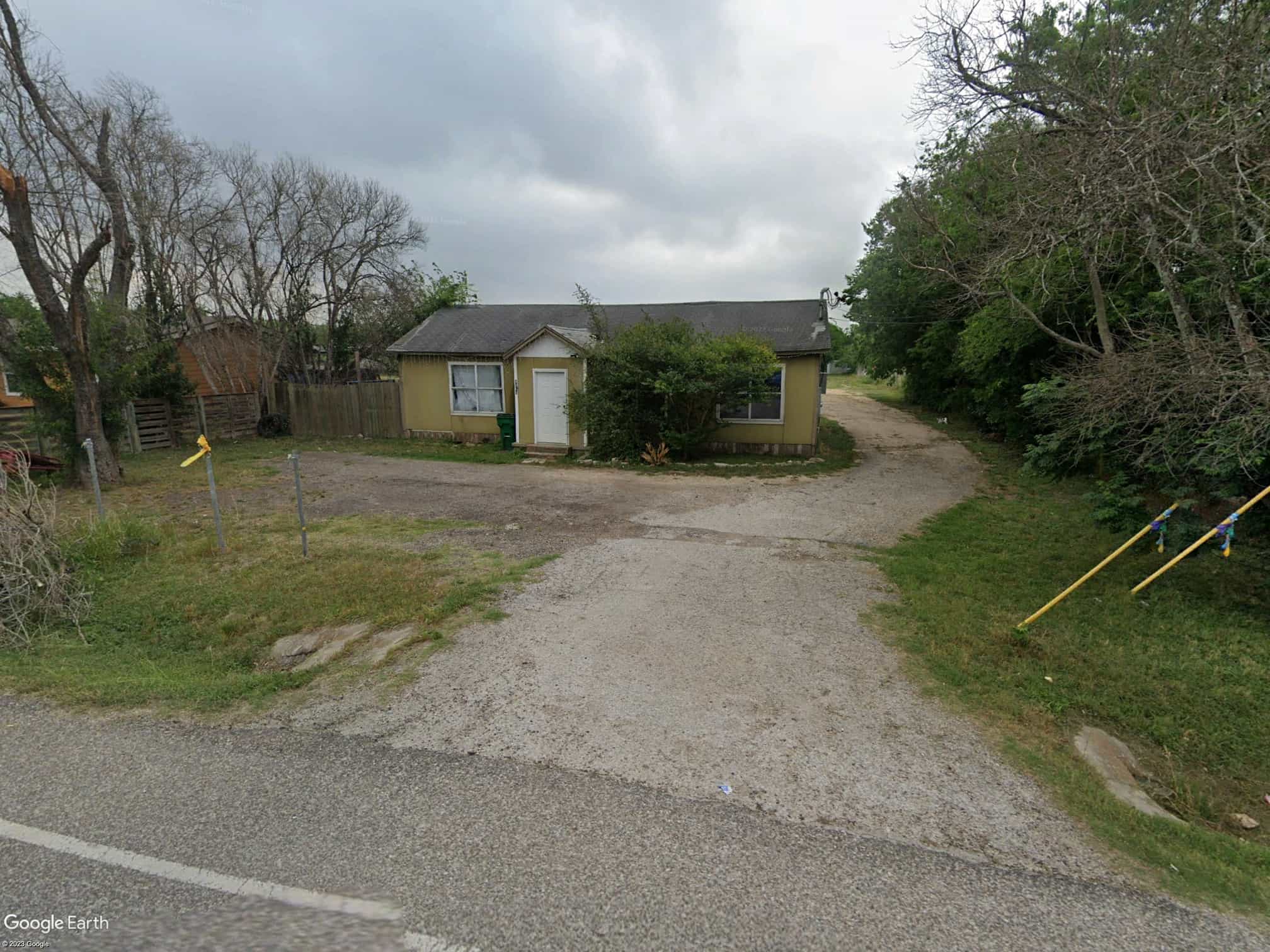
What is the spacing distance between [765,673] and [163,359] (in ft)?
57.9

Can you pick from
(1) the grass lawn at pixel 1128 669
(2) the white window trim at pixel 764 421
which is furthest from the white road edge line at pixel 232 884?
(2) the white window trim at pixel 764 421

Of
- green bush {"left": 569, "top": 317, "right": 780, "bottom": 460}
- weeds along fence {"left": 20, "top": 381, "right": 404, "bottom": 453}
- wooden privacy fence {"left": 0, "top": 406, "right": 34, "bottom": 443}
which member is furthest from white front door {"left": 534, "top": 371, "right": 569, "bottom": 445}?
wooden privacy fence {"left": 0, "top": 406, "right": 34, "bottom": 443}

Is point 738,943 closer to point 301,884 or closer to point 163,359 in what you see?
point 301,884

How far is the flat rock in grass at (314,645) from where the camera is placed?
453cm

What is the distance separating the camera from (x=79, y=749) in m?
3.27

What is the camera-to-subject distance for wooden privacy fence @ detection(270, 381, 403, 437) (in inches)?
679

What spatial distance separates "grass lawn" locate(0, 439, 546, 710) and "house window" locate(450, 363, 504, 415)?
7687 millimetres

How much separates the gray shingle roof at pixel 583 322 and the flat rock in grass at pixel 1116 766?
428 inches

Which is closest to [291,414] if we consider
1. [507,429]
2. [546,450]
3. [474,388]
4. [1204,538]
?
[474,388]

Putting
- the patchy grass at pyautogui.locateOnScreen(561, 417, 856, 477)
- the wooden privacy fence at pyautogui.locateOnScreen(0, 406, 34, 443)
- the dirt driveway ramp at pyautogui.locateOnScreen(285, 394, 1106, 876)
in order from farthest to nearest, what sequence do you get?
the wooden privacy fence at pyautogui.locateOnScreen(0, 406, 34, 443) < the patchy grass at pyautogui.locateOnScreen(561, 417, 856, 477) < the dirt driveway ramp at pyautogui.locateOnScreen(285, 394, 1106, 876)

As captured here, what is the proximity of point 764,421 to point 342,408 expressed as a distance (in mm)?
12158

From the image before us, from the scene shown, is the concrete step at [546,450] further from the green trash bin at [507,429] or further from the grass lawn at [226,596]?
the grass lawn at [226,596]

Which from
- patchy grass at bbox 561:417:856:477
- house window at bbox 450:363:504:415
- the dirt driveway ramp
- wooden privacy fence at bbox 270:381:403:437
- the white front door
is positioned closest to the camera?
the dirt driveway ramp

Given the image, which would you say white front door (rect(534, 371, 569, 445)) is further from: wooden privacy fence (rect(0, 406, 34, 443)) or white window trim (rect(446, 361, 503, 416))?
wooden privacy fence (rect(0, 406, 34, 443))
